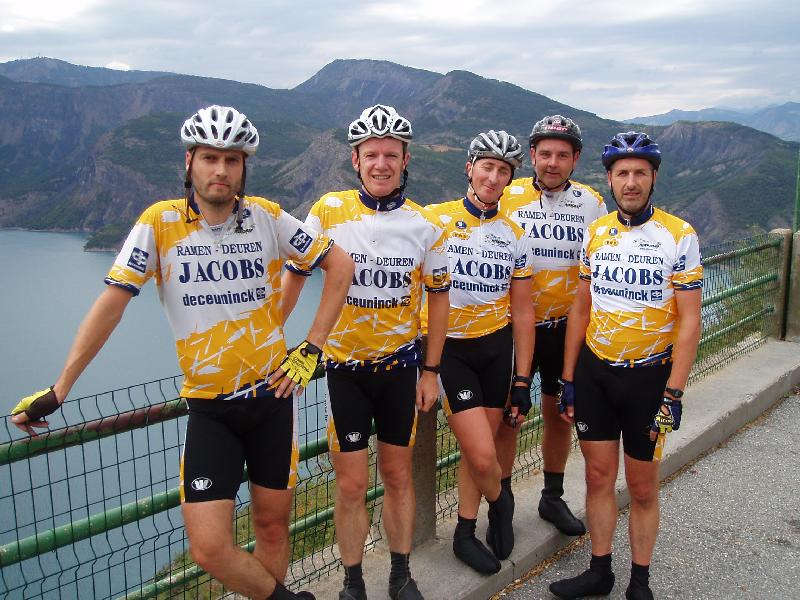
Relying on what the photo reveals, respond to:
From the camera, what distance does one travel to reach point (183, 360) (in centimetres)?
266

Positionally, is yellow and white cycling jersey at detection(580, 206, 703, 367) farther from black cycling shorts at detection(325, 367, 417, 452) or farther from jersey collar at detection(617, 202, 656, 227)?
black cycling shorts at detection(325, 367, 417, 452)

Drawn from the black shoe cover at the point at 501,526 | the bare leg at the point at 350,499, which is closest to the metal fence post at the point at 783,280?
the black shoe cover at the point at 501,526

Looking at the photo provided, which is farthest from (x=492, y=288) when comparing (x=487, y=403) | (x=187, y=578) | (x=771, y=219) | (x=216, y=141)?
(x=771, y=219)

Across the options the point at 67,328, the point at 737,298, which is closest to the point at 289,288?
the point at 737,298

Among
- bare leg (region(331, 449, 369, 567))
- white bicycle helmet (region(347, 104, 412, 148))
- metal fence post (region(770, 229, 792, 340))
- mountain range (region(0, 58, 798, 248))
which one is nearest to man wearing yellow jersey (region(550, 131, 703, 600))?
white bicycle helmet (region(347, 104, 412, 148))

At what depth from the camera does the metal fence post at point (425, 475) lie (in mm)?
3686

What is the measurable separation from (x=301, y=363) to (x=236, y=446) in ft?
1.40

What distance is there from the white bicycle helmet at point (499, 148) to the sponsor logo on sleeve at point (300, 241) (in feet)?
4.22

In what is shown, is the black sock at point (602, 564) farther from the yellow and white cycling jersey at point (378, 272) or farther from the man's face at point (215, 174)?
the man's face at point (215, 174)

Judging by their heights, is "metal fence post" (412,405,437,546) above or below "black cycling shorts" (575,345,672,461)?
below

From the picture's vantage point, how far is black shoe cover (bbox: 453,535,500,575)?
3.62 metres

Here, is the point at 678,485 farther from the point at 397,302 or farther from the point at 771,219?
the point at 771,219

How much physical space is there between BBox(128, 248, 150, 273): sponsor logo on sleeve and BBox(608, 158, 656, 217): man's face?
91.3 inches

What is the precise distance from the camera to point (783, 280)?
8.01 meters
